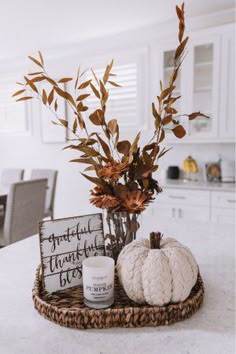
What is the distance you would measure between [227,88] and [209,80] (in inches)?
8.1

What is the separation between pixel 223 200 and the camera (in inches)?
98.3

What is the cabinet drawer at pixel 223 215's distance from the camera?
2453 millimetres

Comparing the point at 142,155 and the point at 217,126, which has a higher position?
the point at 217,126

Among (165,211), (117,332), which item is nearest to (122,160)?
(117,332)

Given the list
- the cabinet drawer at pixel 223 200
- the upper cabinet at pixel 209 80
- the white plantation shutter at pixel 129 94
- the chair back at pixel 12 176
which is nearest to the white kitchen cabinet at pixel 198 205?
the cabinet drawer at pixel 223 200

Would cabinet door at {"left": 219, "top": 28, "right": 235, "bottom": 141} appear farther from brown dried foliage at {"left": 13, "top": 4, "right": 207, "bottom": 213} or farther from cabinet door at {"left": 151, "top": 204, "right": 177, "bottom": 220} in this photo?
brown dried foliage at {"left": 13, "top": 4, "right": 207, "bottom": 213}

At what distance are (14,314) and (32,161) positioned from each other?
3737 mm

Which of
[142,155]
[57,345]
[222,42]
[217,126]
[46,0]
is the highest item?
[46,0]

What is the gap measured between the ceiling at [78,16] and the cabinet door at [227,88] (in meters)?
0.39

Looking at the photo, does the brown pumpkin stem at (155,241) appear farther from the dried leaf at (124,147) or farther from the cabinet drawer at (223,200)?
the cabinet drawer at (223,200)

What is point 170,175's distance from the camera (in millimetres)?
3102

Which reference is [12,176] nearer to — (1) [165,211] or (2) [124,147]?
(1) [165,211]

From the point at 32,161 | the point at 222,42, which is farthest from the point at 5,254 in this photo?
the point at 32,161

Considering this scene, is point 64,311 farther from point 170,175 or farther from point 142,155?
point 170,175
